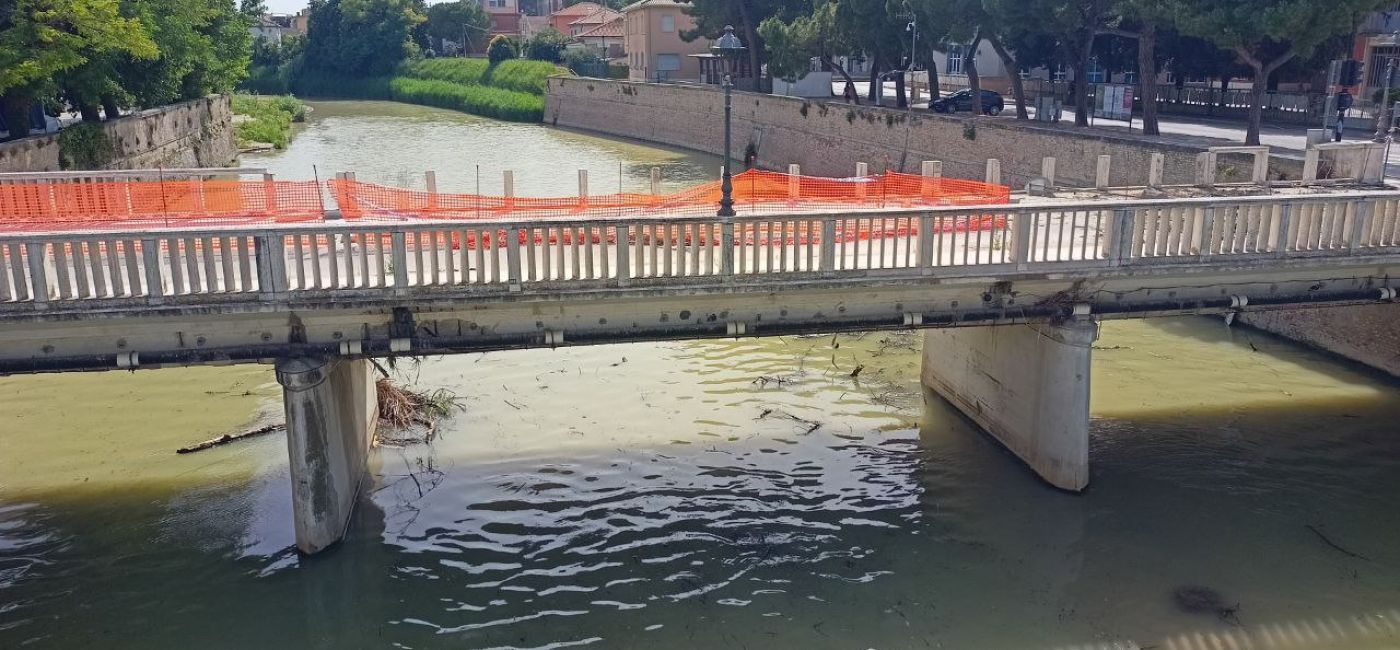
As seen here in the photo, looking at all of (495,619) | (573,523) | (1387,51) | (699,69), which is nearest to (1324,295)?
(573,523)

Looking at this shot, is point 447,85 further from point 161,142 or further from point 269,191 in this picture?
→ point 269,191

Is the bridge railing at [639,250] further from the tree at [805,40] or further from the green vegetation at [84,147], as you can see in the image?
the tree at [805,40]

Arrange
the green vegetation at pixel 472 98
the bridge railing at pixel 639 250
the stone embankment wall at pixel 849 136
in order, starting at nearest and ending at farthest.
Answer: the bridge railing at pixel 639 250, the stone embankment wall at pixel 849 136, the green vegetation at pixel 472 98

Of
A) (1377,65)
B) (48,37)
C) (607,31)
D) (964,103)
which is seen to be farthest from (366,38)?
(1377,65)

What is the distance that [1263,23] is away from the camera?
2570 centimetres

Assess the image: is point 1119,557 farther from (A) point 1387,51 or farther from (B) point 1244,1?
(A) point 1387,51

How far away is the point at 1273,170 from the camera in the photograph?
25.1 meters

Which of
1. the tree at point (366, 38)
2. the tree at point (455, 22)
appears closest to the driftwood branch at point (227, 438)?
the tree at point (366, 38)

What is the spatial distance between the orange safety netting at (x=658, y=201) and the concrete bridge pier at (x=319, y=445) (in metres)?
2.59

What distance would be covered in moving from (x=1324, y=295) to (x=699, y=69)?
67.2 meters

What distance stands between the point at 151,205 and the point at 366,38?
79414mm

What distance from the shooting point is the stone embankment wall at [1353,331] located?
19266 mm

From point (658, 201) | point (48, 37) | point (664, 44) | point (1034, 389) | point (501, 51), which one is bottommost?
point (1034, 389)

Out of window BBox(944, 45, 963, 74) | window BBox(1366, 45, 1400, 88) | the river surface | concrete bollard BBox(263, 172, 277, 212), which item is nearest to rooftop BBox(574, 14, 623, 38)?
window BBox(944, 45, 963, 74)
